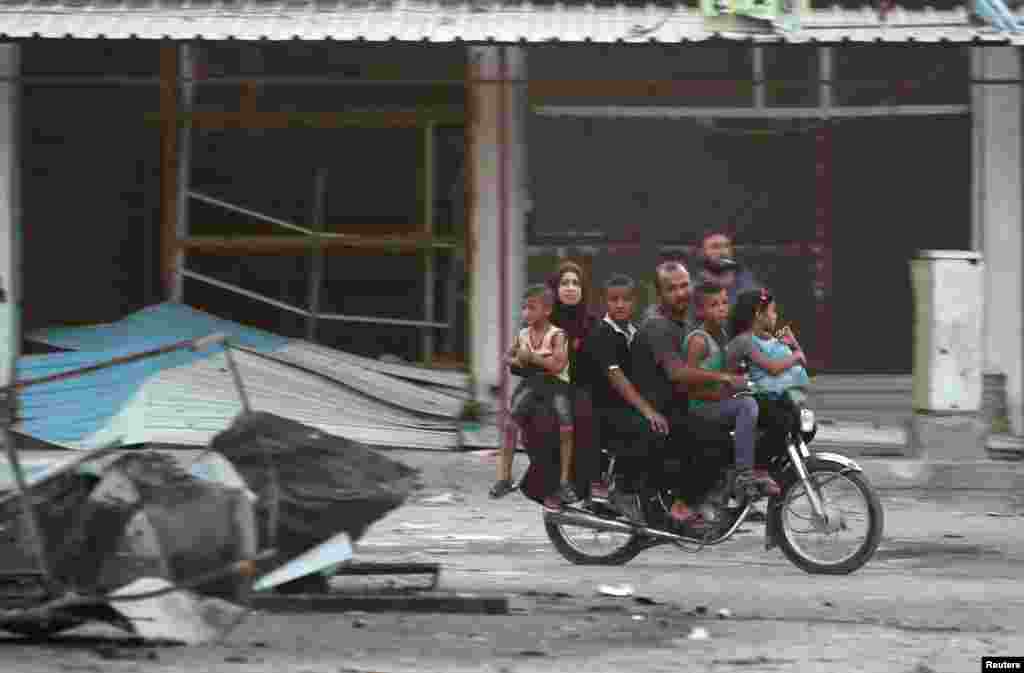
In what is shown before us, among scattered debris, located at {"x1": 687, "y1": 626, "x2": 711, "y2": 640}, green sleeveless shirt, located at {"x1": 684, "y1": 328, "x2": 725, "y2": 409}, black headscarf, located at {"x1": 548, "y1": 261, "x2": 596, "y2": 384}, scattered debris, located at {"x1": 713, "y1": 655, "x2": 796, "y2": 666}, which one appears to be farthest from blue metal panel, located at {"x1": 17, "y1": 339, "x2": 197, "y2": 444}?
scattered debris, located at {"x1": 713, "y1": 655, "x2": 796, "y2": 666}

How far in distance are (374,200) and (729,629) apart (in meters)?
7.85

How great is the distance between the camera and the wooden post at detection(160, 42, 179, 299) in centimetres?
1516

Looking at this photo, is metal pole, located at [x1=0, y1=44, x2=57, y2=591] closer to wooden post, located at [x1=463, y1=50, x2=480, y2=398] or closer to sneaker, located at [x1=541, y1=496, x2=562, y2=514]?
wooden post, located at [x1=463, y1=50, x2=480, y2=398]

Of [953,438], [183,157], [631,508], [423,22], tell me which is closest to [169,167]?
[183,157]

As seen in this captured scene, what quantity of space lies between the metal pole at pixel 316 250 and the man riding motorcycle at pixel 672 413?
570 centimetres

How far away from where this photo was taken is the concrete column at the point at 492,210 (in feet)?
49.0

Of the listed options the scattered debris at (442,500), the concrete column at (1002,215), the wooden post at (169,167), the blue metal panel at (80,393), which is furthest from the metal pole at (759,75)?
the blue metal panel at (80,393)

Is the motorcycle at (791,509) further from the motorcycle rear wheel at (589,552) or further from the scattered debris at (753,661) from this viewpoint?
the scattered debris at (753,661)

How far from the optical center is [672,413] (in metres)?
9.80

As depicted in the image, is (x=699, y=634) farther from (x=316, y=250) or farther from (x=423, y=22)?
(x=316, y=250)

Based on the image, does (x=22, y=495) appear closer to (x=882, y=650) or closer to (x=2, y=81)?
(x=882, y=650)

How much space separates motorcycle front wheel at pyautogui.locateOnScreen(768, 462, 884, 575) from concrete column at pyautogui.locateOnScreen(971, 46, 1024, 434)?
18.4 feet

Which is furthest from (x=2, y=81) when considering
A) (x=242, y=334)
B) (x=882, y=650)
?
(x=882, y=650)

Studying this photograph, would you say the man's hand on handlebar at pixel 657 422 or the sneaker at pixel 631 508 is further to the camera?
the sneaker at pixel 631 508
